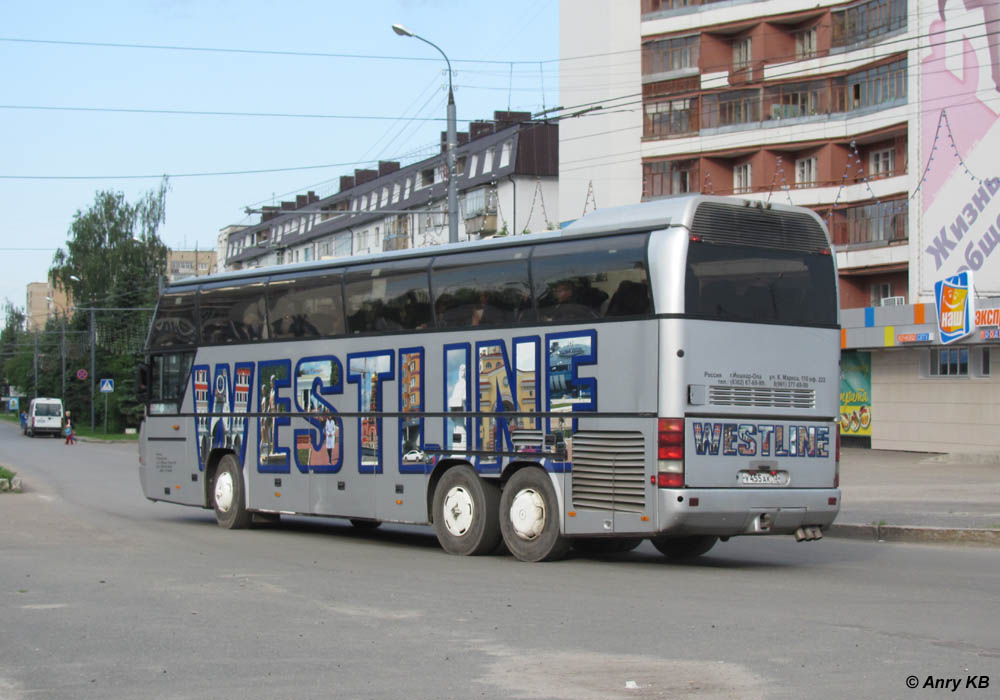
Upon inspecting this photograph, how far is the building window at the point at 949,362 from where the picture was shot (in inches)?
1502

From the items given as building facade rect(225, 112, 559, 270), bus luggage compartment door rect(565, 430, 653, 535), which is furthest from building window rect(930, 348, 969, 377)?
bus luggage compartment door rect(565, 430, 653, 535)

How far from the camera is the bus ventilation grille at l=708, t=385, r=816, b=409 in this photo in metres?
13.0

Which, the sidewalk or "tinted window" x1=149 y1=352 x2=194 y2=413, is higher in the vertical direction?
"tinted window" x1=149 y1=352 x2=194 y2=413

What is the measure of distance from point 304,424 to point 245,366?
1.62m

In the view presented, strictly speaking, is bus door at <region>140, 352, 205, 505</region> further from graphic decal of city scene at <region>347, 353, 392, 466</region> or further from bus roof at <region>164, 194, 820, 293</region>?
bus roof at <region>164, 194, 820, 293</region>

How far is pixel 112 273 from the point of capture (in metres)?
87.4

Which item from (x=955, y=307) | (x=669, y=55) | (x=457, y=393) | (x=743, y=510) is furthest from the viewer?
(x=669, y=55)

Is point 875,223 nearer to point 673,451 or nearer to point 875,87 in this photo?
point 875,87

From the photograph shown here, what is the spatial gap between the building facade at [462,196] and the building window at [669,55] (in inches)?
218

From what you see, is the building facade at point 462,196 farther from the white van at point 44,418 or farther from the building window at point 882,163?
the white van at point 44,418

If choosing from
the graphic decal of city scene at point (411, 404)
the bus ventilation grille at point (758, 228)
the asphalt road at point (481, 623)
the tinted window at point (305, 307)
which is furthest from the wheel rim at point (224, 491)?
the bus ventilation grille at point (758, 228)

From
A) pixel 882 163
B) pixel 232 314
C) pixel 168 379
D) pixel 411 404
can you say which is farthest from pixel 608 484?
pixel 882 163

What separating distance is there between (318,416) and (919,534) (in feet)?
26.3

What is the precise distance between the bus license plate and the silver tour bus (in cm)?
2
